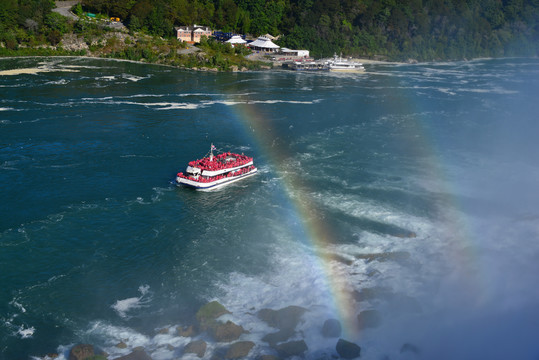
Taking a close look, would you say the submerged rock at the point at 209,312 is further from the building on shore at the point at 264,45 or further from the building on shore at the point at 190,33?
the building on shore at the point at 264,45

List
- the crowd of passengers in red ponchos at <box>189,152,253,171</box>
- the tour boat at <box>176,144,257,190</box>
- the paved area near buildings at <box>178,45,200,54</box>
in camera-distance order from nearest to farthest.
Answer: the tour boat at <box>176,144,257,190</box> → the crowd of passengers in red ponchos at <box>189,152,253,171</box> → the paved area near buildings at <box>178,45,200,54</box>

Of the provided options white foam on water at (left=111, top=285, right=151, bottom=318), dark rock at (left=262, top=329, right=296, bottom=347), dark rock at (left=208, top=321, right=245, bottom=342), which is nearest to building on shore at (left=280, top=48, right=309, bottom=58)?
white foam on water at (left=111, top=285, right=151, bottom=318)

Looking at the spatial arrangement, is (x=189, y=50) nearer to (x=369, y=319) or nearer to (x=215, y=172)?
(x=215, y=172)

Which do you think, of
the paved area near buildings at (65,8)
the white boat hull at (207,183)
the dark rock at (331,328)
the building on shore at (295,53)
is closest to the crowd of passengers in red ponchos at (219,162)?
the white boat hull at (207,183)

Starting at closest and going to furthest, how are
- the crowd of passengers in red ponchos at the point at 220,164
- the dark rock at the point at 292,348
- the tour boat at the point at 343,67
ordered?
1. the dark rock at the point at 292,348
2. the crowd of passengers in red ponchos at the point at 220,164
3. the tour boat at the point at 343,67

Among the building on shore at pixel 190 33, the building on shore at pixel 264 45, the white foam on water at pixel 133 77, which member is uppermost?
the building on shore at pixel 190 33

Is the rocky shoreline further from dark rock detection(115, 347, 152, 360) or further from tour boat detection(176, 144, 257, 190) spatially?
tour boat detection(176, 144, 257, 190)

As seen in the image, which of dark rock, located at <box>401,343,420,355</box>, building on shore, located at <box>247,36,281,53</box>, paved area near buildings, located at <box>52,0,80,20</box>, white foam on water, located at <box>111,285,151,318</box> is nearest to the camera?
dark rock, located at <box>401,343,420,355</box>

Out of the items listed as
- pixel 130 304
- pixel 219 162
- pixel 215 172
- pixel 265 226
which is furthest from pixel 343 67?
pixel 130 304
